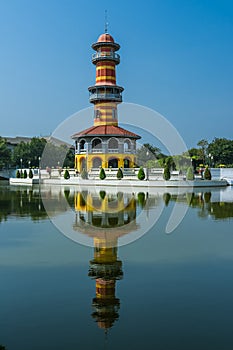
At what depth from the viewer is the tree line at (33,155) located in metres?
59.6

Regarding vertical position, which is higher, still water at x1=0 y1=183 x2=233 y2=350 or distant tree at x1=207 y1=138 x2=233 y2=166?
distant tree at x1=207 y1=138 x2=233 y2=166

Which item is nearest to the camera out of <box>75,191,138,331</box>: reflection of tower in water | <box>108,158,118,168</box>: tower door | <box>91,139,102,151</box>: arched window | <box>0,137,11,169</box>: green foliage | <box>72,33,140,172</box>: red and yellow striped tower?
<box>75,191,138,331</box>: reflection of tower in water

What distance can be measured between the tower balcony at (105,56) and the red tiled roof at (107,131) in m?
7.87

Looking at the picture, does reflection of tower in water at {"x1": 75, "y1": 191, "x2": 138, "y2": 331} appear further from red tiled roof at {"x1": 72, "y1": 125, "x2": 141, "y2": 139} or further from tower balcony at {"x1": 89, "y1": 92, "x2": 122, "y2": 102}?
tower balcony at {"x1": 89, "y1": 92, "x2": 122, "y2": 102}

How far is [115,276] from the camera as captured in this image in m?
6.71

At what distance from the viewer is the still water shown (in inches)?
176

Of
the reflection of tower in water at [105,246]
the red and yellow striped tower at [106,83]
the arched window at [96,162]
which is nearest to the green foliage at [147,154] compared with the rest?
the arched window at [96,162]

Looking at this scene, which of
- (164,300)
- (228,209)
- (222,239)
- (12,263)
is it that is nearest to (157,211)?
(228,209)

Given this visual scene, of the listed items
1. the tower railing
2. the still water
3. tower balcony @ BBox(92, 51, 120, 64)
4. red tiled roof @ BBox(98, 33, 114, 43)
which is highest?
A: red tiled roof @ BBox(98, 33, 114, 43)

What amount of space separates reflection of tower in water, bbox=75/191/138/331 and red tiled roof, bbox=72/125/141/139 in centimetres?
2625

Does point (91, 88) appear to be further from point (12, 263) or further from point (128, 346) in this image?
point (128, 346)

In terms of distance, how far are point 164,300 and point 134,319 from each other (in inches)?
31.7

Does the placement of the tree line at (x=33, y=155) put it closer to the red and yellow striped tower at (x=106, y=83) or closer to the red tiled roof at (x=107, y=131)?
the red tiled roof at (x=107, y=131)

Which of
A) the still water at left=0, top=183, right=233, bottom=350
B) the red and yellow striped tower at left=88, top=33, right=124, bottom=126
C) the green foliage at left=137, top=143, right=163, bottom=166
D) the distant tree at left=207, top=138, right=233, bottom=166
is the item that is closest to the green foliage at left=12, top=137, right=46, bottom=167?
the green foliage at left=137, top=143, right=163, bottom=166
